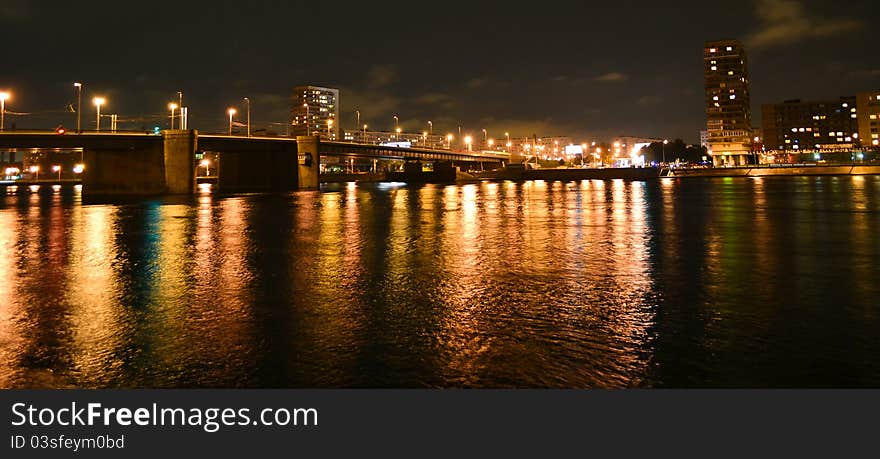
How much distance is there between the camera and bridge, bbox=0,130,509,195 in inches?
2603

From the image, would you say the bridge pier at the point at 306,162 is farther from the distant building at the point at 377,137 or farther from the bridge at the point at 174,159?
the distant building at the point at 377,137

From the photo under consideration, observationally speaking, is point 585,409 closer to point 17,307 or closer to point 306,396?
point 306,396

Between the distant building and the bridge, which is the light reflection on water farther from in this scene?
the distant building

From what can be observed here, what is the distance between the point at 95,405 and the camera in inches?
191

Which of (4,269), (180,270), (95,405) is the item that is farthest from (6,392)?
(4,269)

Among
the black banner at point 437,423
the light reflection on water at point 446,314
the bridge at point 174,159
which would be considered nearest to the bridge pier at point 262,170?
the bridge at point 174,159

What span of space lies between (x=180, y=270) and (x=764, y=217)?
22819 millimetres

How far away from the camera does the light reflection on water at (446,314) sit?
537 cm

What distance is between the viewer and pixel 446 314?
7.71 metres

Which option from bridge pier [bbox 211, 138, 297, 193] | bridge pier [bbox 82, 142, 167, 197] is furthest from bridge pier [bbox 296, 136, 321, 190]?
bridge pier [bbox 82, 142, 167, 197]

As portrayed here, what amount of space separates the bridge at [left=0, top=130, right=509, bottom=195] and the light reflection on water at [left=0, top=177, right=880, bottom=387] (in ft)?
190

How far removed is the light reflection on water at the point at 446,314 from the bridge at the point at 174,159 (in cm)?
5787

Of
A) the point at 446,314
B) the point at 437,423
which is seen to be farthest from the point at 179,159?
the point at 437,423

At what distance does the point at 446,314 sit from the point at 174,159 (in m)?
71.4
